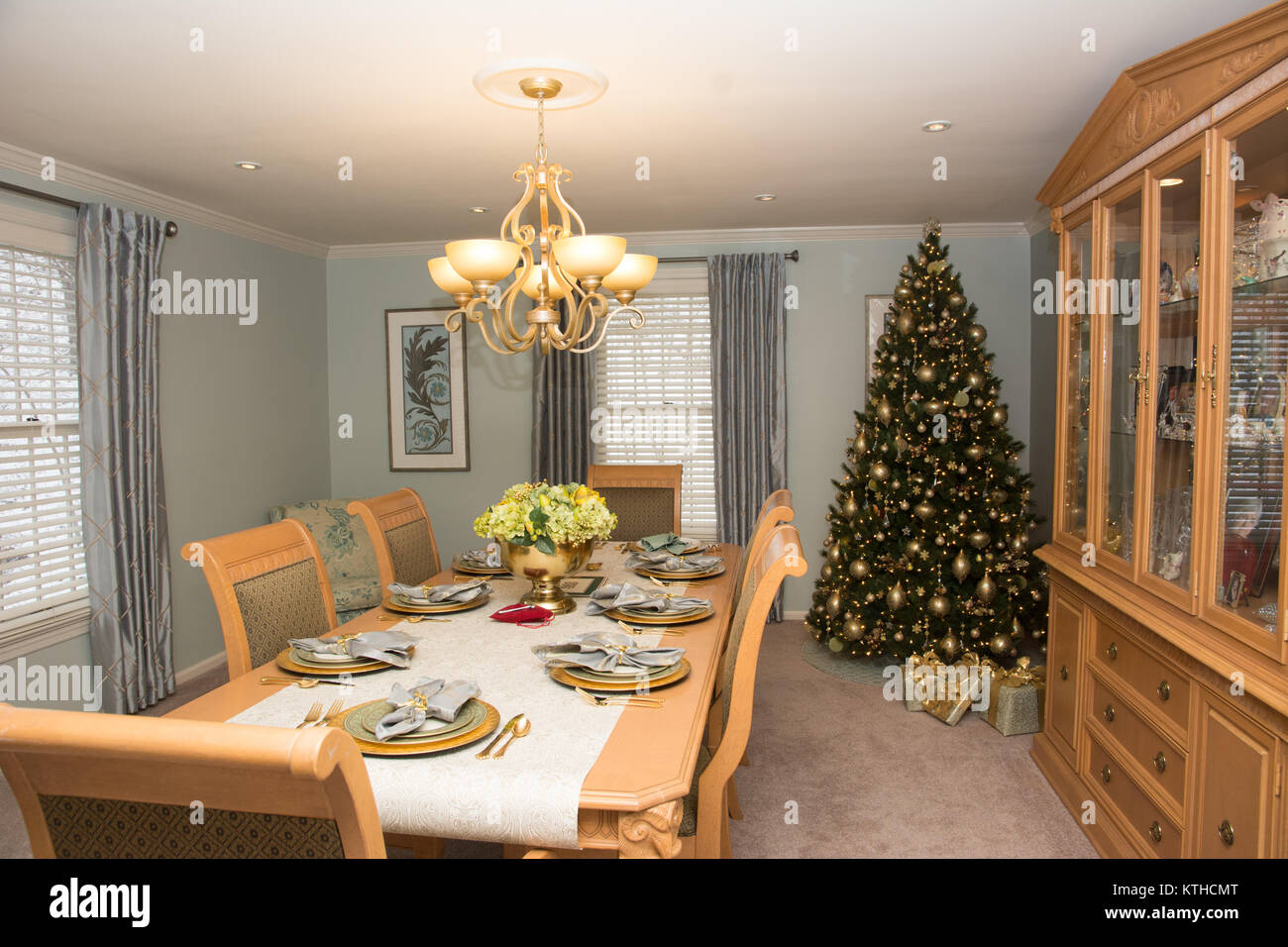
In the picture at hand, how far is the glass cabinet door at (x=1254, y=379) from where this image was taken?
1.86 metres

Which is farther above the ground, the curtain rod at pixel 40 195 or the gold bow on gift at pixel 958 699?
the curtain rod at pixel 40 195

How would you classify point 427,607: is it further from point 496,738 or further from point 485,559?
point 496,738

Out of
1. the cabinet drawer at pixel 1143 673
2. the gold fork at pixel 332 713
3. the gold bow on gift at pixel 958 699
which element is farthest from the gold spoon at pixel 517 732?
the gold bow on gift at pixel 958 699

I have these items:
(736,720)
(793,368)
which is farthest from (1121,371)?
(793,368)

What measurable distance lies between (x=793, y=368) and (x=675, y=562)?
2640 millimetres

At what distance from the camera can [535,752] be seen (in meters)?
1.51

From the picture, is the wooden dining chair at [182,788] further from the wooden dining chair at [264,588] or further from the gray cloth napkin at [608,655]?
the wooden dining chair at [264,588]

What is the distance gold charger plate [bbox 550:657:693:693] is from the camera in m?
1.80

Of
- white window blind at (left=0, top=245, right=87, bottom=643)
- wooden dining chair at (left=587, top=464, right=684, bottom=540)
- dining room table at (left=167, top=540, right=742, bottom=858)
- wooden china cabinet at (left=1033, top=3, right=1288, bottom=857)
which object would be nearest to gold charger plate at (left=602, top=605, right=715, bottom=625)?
dining room table at (left=167, top=540, right=742, bottom=858)

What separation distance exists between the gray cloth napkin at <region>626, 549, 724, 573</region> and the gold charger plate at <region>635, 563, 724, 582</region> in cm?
1

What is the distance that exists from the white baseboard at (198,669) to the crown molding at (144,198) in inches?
88.1

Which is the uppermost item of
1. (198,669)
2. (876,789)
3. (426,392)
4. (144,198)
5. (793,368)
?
(144,198)

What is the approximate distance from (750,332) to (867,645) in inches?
80.2
